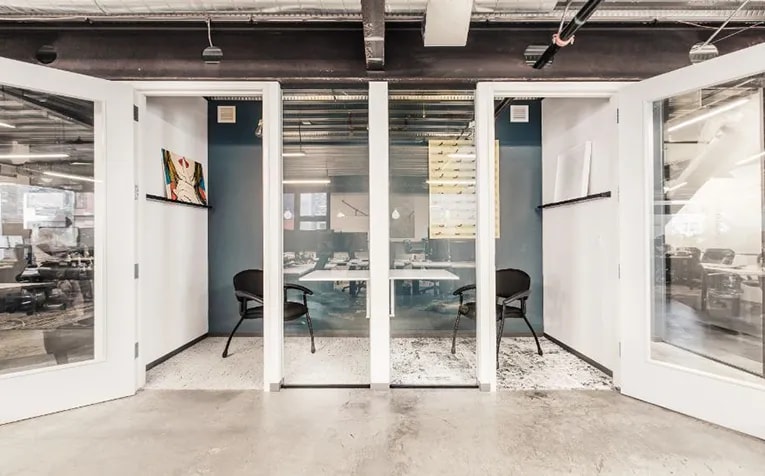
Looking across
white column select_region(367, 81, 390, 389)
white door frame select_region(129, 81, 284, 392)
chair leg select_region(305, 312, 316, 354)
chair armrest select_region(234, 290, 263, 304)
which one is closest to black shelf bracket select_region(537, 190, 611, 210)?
white column select_region(367, 81, 390, 389)

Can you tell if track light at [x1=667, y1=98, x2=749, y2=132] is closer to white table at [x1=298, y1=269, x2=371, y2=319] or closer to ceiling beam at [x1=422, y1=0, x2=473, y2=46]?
ceiling beam at [x1=422, y1=0, x2=473, y2=46]

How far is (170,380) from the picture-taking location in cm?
318

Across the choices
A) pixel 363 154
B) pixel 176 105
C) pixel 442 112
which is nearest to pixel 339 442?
pixel 363 154

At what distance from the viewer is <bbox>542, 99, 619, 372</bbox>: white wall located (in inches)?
123

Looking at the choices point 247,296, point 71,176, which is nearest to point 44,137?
point 71,176

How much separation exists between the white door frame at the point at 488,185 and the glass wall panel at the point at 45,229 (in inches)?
121

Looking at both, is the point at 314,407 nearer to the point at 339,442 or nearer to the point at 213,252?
the point at 339,442

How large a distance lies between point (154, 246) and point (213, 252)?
3.03 ft

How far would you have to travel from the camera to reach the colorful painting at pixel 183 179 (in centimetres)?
367

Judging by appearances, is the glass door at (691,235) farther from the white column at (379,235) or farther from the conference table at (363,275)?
the white column at (379,235)

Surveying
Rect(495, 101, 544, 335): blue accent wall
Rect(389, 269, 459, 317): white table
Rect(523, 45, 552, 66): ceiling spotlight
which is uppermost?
Rect(523, 45, 552, 66): ceiling spotlight

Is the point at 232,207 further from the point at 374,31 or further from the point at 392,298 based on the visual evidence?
the point at 374,31

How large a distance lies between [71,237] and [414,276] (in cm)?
282

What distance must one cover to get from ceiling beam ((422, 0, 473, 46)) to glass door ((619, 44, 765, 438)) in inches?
57.1
